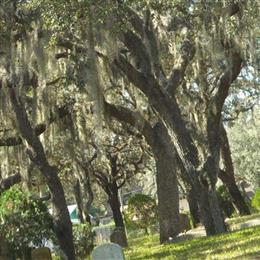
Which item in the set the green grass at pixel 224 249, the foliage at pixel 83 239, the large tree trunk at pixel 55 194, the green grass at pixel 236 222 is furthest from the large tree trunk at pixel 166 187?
the foliage at pixel 83 239

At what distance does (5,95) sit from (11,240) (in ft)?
11.1

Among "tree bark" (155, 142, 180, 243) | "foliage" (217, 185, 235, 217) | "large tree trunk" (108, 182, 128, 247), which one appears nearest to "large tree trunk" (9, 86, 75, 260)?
"tree bark" (155, 142, 180, 243)

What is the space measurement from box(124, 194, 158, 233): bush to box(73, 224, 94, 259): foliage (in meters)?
5.69

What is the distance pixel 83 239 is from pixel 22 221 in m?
5.03

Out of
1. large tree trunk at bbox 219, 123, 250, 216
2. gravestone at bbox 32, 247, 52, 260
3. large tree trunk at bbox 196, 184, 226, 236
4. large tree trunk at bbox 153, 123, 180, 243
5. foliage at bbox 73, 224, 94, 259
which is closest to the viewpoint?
large tree trunk at bbox 196, 184, 226, 236

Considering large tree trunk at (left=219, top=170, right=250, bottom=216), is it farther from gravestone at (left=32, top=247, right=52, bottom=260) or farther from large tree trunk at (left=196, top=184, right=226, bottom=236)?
gravestone at (left=32, top=247, right=52, bottom=260)

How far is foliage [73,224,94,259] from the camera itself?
16.9 m

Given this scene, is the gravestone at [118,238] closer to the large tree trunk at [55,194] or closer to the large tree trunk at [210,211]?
the large tree trunk at [55,194]

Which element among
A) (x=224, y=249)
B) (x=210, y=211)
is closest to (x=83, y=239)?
(x=210, y=211)

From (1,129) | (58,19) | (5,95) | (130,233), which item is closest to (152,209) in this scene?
(130,233)

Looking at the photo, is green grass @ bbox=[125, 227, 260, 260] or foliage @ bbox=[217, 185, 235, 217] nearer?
green grass @ bbox=[125, 227, 260, 260]

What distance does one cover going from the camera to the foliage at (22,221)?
12.9 metres

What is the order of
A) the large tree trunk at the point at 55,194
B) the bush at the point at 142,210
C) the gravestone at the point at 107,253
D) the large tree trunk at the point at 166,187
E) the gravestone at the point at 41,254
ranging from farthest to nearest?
the bush at the point at 142,210 < the large tree trunk at the point at 166,187 < the large tree trunk at the point at 55,194 < the gravestone at the point at 41,254 < the gravestone at the point at 107,253

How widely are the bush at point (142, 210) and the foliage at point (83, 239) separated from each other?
18.7 ft
